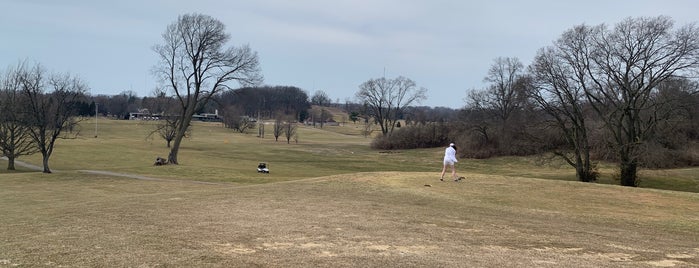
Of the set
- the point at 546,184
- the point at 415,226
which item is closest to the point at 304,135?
the point at 546,184

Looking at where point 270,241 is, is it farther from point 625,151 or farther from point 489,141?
point 489,141

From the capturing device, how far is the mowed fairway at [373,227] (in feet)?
28.2

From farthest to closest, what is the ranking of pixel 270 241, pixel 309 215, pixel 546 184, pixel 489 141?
pixel 489 141, pixel 546 184, pixel 309 215, pixel 270 241

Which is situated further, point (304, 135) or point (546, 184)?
point (304, 135)

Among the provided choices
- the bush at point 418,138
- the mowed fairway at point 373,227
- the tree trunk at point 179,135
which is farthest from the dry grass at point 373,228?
the bush at point 418,138

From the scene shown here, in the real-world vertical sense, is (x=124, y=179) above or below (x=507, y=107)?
below

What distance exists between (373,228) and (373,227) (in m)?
0.16

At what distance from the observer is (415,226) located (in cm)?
1266

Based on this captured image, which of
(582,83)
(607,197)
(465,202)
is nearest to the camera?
(465,202)

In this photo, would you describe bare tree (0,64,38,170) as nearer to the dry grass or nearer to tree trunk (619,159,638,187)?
the dry grass

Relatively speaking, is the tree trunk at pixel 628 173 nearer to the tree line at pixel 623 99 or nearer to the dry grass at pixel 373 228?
the tree line at pixel 623 99

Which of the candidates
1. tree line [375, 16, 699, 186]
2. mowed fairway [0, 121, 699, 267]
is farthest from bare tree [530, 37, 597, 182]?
mowed fairway [0, 121, 699, 267]

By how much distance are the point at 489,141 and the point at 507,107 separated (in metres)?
12.4

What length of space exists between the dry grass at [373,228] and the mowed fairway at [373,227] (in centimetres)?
4
